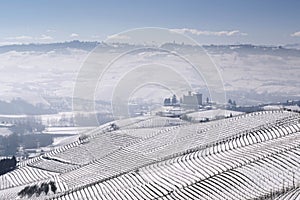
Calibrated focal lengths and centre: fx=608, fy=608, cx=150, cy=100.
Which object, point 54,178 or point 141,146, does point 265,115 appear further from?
point 54,178

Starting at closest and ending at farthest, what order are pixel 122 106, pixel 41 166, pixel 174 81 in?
pixel 41 166 → pixel 174 81 → pixel 122 106

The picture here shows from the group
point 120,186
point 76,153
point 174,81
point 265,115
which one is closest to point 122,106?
point 174,81

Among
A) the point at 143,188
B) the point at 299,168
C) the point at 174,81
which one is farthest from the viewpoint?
the point at 174,81

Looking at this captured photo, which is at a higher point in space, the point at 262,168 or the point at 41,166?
the point at 262,168

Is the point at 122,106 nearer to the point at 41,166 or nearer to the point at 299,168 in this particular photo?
the point at 41,166

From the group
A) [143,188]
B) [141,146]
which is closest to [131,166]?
[141,146]

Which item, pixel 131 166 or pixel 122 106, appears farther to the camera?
pixel 122 106
